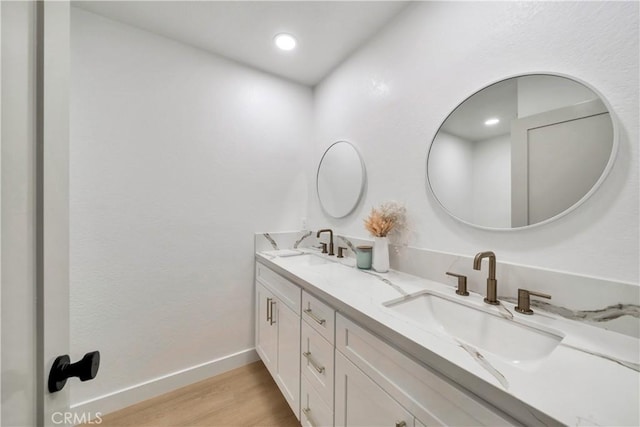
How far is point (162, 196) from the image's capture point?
1629 mm

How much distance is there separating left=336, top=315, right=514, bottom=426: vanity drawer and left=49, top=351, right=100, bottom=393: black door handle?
0.73 meters

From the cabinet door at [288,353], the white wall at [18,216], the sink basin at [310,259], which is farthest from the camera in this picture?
the sink basin at [310,259]

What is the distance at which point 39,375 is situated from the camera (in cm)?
41

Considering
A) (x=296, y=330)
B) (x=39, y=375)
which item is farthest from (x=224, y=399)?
(x=39, y=375)

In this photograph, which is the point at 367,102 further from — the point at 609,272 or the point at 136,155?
the point at 136,155

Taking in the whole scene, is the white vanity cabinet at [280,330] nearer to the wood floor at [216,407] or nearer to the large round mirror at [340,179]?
the wood floor at [216,407]

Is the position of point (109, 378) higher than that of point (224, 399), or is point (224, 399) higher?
point (109, 378)

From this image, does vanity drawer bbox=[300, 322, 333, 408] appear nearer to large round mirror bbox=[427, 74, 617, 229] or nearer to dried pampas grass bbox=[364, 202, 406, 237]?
dried pampas grass bbox=[364, 202, 406, 237]

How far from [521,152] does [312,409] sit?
4.96 feet

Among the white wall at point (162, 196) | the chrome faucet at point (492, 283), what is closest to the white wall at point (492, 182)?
the chrome faucet at point (492, 283)

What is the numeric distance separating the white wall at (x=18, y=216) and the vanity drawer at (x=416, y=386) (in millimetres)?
803

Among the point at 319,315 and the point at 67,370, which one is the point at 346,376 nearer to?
the point at 319,315

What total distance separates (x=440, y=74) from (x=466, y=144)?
0.41 m

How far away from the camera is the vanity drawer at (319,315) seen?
1013 millimetres
